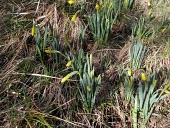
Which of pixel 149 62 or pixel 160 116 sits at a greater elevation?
pixel 149 62

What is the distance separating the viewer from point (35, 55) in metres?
2.23

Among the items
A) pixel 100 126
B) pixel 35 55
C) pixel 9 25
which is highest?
pixel 9 25

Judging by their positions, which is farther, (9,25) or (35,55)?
(9,25)

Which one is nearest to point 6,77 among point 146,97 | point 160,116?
point 146,97

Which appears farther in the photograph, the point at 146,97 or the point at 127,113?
the point at 127,113

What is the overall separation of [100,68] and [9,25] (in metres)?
0.98

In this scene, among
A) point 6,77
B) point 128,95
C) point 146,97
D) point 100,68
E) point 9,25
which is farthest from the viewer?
point 9,25

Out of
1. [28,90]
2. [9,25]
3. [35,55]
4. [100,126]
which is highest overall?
[9,25]

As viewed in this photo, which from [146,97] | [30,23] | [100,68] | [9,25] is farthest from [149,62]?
[9,25]

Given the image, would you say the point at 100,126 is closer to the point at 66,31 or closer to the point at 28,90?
the point at 28,90

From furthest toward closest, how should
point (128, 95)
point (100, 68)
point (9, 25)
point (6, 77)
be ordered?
point (9, 25)
point (100, 68)
point (6, 77)
point (128, 95)

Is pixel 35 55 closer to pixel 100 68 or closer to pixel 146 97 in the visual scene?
pixel 100 68

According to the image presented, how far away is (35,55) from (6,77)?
324 millimetres

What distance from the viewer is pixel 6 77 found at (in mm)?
2033
